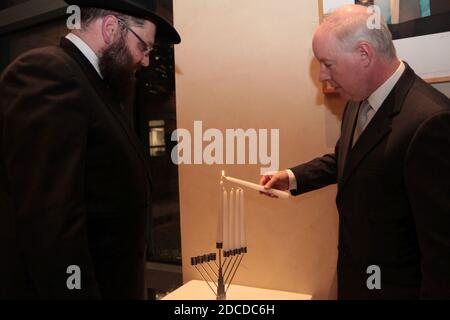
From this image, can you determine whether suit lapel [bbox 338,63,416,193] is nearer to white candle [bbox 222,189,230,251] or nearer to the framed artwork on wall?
the framed artwork on wall

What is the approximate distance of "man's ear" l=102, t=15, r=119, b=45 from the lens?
3.51 feet

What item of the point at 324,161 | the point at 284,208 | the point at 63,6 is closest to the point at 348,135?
the point at 324,161

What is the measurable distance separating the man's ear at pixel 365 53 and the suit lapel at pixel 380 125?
110 mm

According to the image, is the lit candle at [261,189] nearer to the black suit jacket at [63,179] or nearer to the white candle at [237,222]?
the white candle at [237,222]

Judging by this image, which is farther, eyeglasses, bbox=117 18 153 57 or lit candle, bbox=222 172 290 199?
lit candle, bbox=222 172 290 199

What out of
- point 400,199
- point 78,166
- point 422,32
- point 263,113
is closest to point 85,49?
point 78,166

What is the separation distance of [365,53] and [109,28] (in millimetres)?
774

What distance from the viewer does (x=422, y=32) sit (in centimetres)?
140

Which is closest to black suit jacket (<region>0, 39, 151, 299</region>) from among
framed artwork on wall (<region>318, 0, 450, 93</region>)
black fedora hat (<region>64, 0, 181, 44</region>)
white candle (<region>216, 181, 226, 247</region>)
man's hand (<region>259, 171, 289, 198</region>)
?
black fedora hat (<region>64, 0, 181, 44</region>)

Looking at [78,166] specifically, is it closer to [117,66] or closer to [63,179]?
[63,179]

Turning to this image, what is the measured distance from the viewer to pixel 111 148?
0.99 meters

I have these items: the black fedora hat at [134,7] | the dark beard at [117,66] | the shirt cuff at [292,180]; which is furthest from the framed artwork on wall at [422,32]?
the dark beard at [117,66]

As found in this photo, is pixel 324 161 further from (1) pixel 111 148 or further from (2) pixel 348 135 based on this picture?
(1) pixel 111 148

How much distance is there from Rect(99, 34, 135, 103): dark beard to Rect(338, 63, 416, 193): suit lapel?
741 mm
